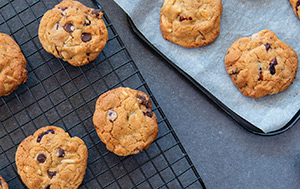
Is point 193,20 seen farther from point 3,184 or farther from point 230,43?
point 3,184

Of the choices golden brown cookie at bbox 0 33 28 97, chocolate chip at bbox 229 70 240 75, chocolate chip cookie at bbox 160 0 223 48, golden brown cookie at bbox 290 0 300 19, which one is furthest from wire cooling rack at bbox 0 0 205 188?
golden brown cookie at bbox 290 0 300 19

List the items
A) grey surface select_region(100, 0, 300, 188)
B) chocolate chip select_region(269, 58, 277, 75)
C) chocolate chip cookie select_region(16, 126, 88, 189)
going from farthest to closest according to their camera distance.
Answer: grey surface select_region(100, 0, 300, 188) → chocolate chip select_region(269, 58, 277, 75) → chocolate chip cookie select_region(16, 126, 88, 189)

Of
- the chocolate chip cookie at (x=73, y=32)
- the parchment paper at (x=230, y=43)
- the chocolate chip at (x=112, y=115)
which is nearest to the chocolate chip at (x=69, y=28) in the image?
the chocolate chip cookie at (x=73, y=32)

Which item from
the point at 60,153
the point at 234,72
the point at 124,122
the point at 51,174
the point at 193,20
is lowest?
the point at 51,174

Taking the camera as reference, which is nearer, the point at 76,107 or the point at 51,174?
the point at 51,174

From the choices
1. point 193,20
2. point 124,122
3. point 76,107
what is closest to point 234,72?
point 193,20

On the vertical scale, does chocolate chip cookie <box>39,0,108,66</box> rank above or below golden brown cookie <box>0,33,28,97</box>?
above

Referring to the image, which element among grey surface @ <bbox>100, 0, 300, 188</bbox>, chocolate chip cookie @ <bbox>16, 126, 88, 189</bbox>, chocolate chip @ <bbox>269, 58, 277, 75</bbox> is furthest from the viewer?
grey surface @ <bbox>100, 0, 300, 188</bbox>

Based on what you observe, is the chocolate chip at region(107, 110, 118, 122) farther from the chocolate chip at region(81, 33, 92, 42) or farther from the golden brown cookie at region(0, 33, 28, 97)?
the golden brown cookie at region(0, 33, 28, 97)
